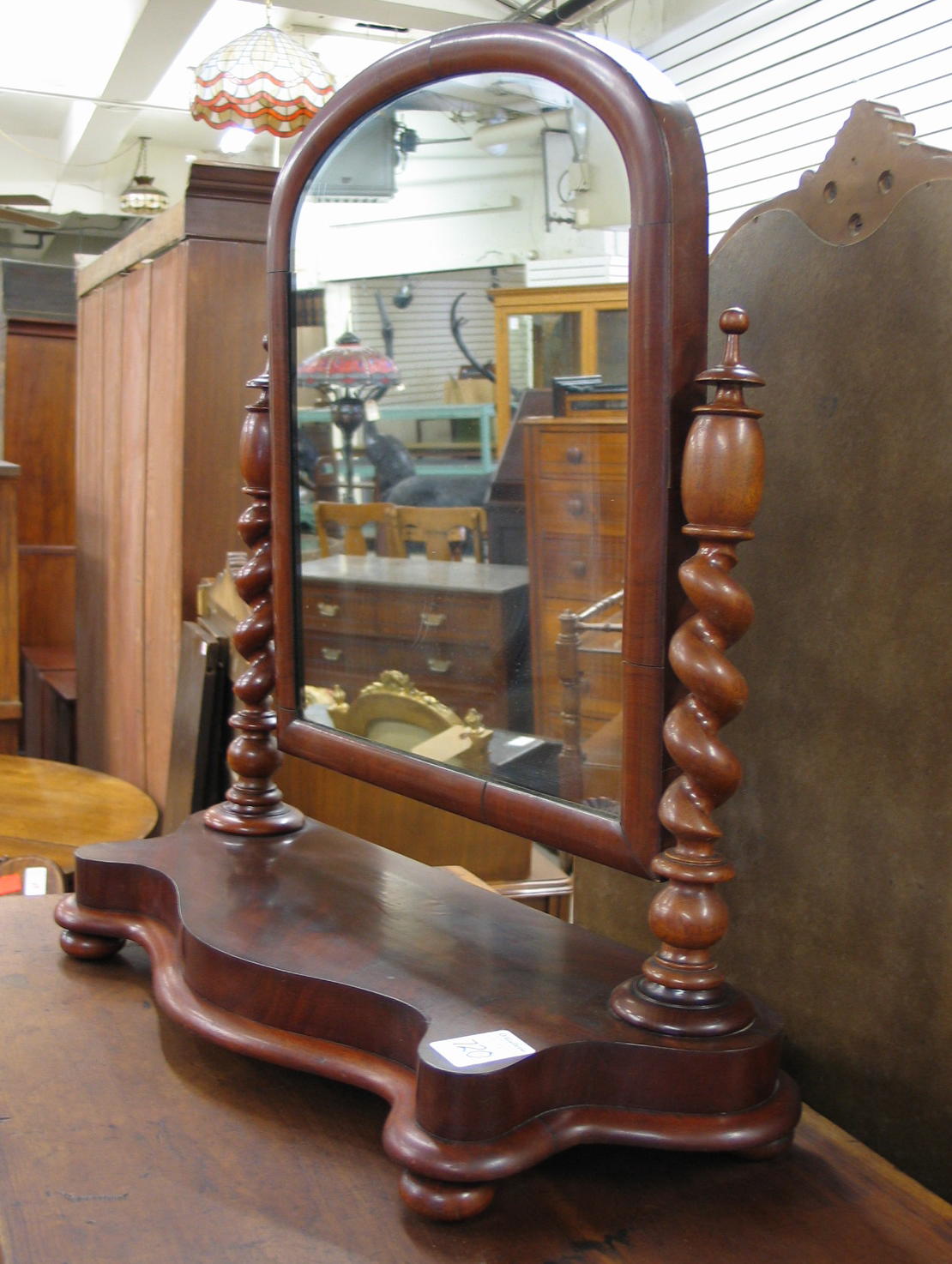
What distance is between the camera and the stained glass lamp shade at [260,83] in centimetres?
370

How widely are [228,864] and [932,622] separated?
511 millimetres

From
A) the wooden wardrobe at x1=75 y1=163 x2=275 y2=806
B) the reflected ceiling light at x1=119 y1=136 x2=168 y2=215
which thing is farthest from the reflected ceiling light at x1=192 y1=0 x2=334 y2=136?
the reflected ceiling light at x1=119 y1=136 x2=168 y2=215

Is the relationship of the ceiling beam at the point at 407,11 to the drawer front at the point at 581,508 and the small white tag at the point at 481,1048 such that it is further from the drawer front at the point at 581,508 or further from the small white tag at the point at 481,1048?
the small white tag at the point at 481,1048

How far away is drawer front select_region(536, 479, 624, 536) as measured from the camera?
0.66 metres

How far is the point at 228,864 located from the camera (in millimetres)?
862

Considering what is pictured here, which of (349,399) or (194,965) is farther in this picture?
(349,399)

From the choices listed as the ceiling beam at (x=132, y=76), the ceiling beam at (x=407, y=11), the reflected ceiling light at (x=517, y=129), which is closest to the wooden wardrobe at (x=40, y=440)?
the ceiling beam at (x=132, y=76)

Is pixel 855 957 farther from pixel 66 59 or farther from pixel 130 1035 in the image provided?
pixel 66 59

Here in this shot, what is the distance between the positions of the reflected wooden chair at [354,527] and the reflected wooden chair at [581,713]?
0.19m

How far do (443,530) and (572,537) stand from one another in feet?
0.43

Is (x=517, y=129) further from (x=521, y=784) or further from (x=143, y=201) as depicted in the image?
(x=143, y=201)

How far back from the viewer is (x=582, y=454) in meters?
0.69

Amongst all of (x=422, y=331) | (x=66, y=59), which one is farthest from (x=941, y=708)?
(x=66, y=59)

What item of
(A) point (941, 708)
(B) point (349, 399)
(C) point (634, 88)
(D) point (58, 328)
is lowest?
(A) point (941, 708)
